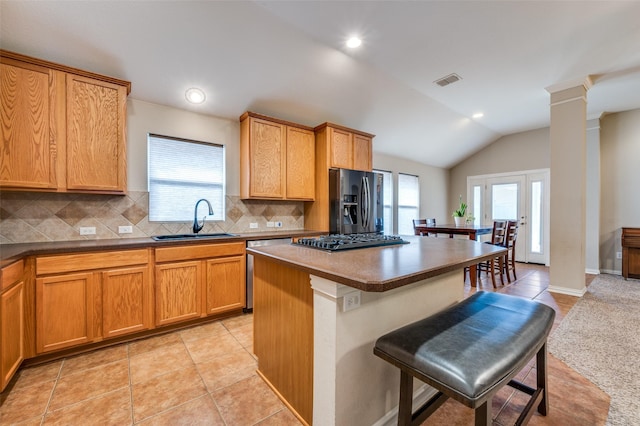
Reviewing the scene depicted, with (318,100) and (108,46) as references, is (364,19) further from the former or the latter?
(108,46)

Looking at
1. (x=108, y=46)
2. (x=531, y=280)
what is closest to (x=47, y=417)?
(x=108, y=46)

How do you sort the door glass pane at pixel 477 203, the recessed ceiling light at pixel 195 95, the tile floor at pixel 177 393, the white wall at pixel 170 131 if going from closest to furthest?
the tile floor at pixel 177 393 < the white wall at pixel 170 131 < the recessed ceiling light at pixel 195 95 < the door glass pane at pixel 477 203

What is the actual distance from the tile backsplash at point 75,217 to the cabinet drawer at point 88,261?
56 cm

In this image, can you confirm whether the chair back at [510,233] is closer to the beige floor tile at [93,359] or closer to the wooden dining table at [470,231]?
the wooden dining table at [470,231]

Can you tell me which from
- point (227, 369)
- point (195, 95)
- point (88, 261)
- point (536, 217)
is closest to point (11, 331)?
point (88, 261)

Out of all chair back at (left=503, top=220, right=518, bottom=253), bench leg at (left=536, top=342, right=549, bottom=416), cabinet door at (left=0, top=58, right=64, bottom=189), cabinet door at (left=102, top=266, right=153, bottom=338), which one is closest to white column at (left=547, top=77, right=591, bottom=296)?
chair back at (left=503, top=220, right=518, bottom=253)

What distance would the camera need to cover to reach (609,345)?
7.48 feet

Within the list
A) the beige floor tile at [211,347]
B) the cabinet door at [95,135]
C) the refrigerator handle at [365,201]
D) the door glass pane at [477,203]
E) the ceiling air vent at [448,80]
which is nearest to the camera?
the beige floor tile at [211,347]

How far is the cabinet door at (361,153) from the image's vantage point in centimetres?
410

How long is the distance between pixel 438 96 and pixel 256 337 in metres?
4.18

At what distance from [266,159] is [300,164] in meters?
0.54

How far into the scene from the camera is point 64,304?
2109 mm

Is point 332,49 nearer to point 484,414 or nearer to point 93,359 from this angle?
point 484,414

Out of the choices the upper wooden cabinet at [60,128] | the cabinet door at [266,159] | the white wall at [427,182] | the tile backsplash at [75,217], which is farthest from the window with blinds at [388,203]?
the upper wooden cabinet at [60,128]
